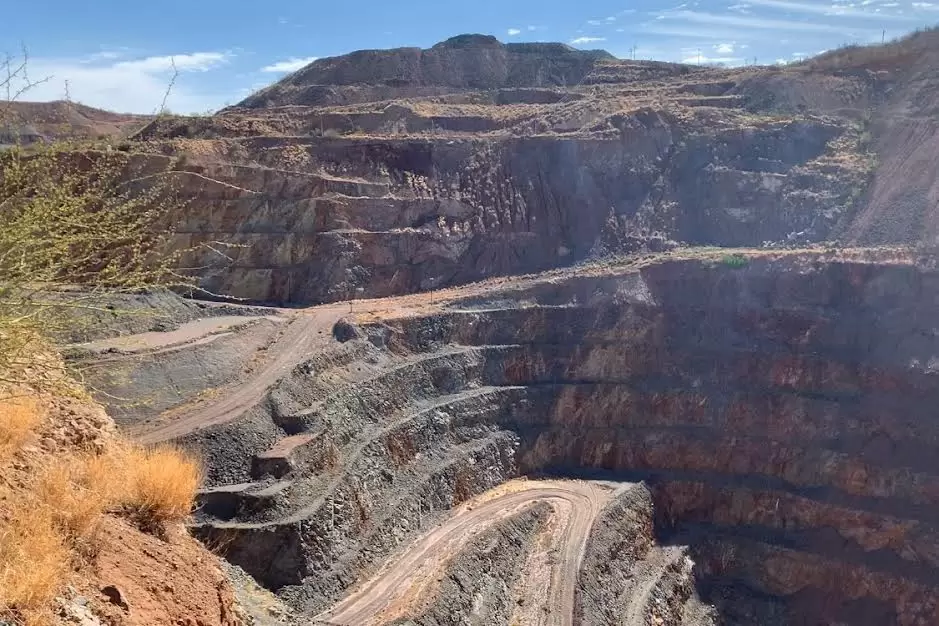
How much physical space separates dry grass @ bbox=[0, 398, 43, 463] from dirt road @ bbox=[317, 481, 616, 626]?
11816mm

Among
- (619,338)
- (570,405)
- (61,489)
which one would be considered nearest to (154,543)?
(61,489)

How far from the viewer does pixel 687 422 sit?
1357 inches

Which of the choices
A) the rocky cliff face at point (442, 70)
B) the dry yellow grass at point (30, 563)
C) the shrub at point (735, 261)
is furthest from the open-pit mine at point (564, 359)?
the rocky cliff face at point (442, 70)

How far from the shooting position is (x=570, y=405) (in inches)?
1356

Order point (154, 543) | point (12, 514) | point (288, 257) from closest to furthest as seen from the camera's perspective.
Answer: point (12, 514)
point (154, 543)
point (288, 257)

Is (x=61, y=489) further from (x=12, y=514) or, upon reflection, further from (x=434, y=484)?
(x=434, y=484)

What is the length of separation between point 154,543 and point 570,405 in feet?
85.3

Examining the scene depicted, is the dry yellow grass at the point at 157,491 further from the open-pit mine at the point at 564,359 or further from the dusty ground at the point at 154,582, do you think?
the open-pit mine at the point at 564,359

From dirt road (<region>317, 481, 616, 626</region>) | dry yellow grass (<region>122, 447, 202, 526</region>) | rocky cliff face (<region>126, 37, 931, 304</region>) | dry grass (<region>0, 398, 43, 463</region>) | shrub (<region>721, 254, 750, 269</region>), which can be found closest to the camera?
dry grass (<region>0, 398, 43, 463</region>)

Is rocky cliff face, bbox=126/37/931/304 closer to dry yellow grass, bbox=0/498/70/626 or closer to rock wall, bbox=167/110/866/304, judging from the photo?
rock wall, bbox=167/110/866/304

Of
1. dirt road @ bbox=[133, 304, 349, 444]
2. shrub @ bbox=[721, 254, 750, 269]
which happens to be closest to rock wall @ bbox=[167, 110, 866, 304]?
dirt road @ bbox=[133, 304, 349, 444]

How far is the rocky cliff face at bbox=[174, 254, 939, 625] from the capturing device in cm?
2652

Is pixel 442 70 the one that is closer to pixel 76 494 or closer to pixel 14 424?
pixel 14 424

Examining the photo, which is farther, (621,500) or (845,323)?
(845,323)
